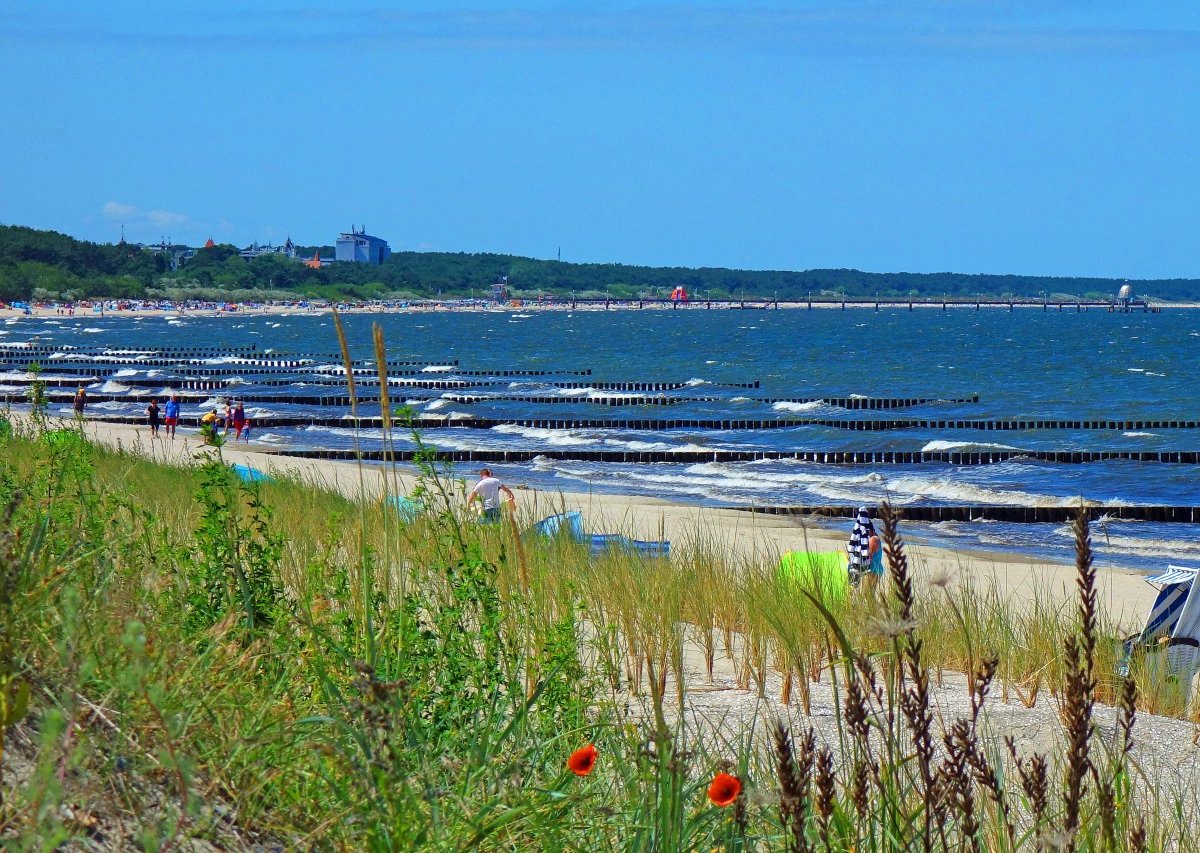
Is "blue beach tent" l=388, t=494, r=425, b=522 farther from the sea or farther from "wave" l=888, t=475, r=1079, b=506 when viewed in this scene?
"wave" l=888, t=475, r=1079, b=506

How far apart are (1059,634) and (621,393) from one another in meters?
48.7

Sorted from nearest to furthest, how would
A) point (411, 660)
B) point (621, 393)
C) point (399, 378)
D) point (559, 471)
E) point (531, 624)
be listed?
1. point (411, 660)
2. point (531, 624)
3. point (559, 471)
4. point (621, 393)
5. point (399, 378)

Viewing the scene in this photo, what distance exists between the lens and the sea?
25328 millimetres

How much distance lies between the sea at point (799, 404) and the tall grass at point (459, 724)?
98cm

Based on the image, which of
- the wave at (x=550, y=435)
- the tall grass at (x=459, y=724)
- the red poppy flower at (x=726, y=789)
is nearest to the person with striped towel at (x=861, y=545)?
the tall grass at (x=459, y=724)

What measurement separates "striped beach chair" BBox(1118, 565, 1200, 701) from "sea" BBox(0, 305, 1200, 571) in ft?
6.17

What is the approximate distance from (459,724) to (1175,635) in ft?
15.1

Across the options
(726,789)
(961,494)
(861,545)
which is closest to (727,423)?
(961,494)

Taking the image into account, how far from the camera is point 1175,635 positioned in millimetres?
6902

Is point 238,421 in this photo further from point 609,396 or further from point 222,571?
point 222,571

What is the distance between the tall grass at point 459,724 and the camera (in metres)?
2.21

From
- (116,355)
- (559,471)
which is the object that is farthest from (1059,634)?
(116,355)

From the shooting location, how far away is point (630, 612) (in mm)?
6316

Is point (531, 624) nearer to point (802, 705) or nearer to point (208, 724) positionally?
point (802, 705)
